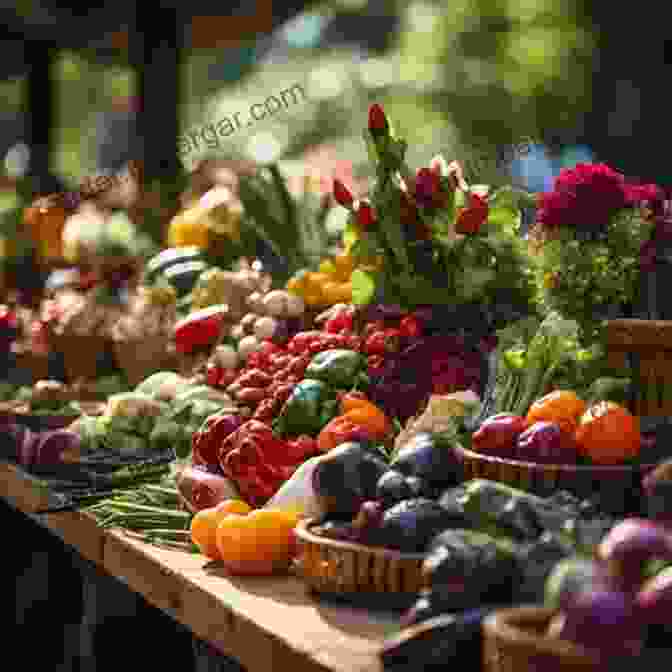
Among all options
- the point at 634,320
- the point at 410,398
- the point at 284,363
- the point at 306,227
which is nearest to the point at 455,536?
the point at 634,320

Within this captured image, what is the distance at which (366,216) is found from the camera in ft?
12.7

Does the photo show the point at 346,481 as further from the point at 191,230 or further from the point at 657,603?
the point at 191,230

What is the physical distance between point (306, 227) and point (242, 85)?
25.4m

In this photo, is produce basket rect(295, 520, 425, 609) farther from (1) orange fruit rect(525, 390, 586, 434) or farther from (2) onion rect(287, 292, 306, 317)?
(2) onion rect(287, 292, 306, 317)

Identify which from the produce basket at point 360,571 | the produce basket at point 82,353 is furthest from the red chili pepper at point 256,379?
the produce basket at point 82,353

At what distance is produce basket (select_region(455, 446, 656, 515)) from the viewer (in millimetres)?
2453

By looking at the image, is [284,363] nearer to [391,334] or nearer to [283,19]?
[391,334]

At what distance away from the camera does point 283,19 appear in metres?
8.21

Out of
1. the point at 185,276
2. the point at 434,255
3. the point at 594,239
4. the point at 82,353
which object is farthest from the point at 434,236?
the point at 82,353

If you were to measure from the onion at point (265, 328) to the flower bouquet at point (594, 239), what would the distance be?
149 cm

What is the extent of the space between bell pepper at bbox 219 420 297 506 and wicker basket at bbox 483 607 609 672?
4.58ft

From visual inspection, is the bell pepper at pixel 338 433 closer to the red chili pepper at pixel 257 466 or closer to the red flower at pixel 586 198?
the red chili pepper at pixel 257 466

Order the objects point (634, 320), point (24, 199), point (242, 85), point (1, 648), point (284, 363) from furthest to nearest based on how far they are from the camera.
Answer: point (242, 85)
point (24, 199)
point (1, 648)
point (284, 363)
point (634, 320)

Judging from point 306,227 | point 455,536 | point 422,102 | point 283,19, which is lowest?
point 455,536
